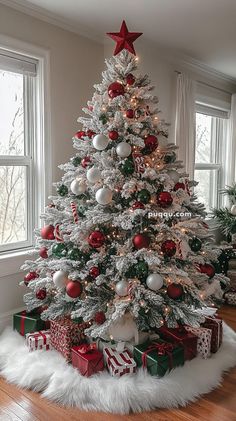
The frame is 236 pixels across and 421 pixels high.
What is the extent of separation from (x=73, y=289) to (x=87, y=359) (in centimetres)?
41

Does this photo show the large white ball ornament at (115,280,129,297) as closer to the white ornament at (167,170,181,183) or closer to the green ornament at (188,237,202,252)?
the green ornament at (188,237,202,252)

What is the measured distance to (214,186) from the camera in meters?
5.30

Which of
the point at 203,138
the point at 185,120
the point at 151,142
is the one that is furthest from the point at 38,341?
the point at 203,138

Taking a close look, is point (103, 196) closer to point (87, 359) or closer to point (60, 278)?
point (60, 278)

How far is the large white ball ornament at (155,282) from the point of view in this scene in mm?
2273

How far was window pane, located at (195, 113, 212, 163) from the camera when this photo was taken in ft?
16.3

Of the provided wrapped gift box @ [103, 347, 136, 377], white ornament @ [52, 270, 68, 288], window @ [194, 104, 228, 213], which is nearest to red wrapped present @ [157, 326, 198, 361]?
wrapped gift box @ [103, 347, 136, 377]

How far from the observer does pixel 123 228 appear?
2348 millimetres

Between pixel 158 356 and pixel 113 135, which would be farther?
pixel 113 135

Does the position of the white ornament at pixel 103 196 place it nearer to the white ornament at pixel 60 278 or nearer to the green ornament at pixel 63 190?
the green ornament at pixel 63 190

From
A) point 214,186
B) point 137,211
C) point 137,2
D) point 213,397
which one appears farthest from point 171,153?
point 214,186

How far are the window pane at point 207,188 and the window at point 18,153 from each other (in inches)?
103

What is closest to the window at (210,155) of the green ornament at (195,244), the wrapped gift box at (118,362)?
the green ornament at (195,244)

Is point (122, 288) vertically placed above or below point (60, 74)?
below
